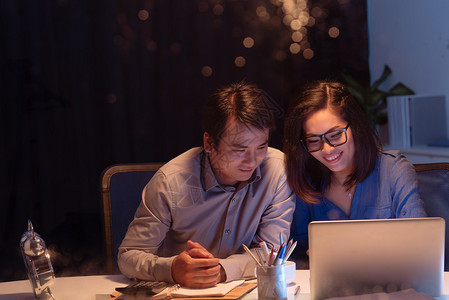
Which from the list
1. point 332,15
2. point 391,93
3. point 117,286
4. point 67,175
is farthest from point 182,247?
point 332,15

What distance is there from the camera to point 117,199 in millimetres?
2006

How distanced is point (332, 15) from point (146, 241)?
3006 mm

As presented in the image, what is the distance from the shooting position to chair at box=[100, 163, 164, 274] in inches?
78.7

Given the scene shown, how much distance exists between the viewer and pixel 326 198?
1973 mm

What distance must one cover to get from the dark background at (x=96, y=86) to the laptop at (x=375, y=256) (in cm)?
279

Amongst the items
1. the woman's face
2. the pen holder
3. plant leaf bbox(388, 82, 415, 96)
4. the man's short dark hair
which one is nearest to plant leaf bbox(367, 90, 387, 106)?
plant leaf bbox(388, 82, 415, 96)

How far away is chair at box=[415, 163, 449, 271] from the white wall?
78.7 inches

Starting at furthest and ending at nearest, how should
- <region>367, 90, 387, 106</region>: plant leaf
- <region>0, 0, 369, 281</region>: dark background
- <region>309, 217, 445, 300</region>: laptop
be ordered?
1. <region>367, 90, 387, 106</region>: plant leaf
2. <region>0, 0, 369, 281</region>: dark background
3. <region>309, 217, 445, 300</region>: laptop

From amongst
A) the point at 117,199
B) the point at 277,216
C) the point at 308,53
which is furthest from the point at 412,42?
the point at 117,199

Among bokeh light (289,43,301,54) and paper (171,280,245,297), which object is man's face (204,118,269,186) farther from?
bokeh light (289,43,301,54)

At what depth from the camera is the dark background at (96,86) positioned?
368 centimetres

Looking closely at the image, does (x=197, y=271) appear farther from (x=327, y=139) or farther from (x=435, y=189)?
(x=435, y=189)

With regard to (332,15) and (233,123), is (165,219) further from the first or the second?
(332,15)

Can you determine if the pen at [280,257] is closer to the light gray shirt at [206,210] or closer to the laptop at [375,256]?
the laptop at [375,256]
